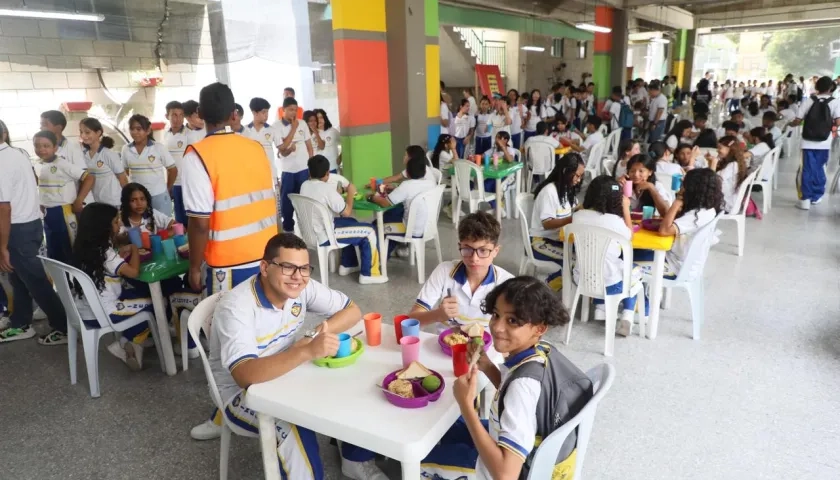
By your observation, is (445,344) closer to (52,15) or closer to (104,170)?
(104,170)

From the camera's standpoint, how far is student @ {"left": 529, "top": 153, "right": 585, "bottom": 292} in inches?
149

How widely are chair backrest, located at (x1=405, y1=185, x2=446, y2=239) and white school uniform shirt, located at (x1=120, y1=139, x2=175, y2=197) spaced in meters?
2.39

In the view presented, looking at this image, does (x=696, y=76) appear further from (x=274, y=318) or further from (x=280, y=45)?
(x=274, y=318)

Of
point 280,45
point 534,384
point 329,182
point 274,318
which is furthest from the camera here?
point 280,45

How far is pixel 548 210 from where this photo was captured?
3.81m

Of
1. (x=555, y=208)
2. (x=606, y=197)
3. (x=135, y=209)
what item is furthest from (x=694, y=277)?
(x=135, y=209)

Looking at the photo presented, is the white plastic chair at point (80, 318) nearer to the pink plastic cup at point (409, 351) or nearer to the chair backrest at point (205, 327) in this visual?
the chair backrest at point (205, 327)

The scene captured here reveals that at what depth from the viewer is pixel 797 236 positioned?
18.3ft

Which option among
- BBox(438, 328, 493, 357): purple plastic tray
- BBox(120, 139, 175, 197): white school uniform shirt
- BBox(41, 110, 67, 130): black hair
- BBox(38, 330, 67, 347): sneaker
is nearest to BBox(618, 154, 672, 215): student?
BBox(438, 328, 493, 357): purple plastic tray

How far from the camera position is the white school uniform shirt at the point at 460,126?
9.10m

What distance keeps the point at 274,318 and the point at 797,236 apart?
19.0 ft

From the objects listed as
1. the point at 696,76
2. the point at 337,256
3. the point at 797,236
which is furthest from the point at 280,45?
the point at 696,76

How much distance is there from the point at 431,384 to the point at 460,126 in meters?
7.90

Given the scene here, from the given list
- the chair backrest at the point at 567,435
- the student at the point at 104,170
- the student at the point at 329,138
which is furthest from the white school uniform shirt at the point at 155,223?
the student at the point at 329,138
